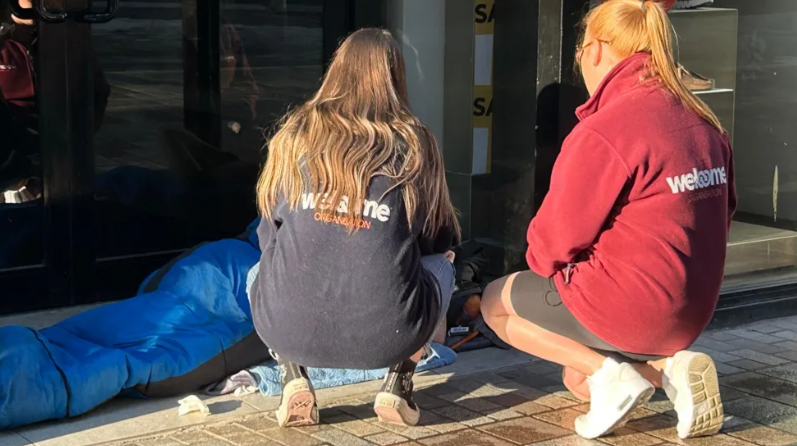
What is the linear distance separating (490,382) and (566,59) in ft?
5.01

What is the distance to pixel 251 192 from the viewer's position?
5.42m

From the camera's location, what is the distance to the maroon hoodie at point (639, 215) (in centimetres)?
349

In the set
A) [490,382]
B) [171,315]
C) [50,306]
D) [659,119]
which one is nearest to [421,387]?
[490,382]

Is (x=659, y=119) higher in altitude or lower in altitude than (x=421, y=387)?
higher

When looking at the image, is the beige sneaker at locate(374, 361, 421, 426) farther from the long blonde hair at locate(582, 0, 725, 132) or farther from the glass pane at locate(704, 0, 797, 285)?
the glass pane at locate(704, 0, 797, 285)

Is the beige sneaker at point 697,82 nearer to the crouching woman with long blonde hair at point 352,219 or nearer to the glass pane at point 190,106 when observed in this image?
the glass pane at point 190,106

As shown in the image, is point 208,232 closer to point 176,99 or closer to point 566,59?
point 176,99

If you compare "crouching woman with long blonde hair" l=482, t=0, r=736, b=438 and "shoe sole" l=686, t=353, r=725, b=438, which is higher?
"crouching woman with long blonde hair" l=482, t=0, r=736, b=438

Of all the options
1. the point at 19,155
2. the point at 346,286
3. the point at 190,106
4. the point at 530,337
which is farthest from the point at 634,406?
the point at 19,155

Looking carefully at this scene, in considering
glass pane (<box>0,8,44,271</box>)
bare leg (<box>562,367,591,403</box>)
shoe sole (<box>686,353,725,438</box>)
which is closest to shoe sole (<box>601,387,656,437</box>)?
shoe sole (<box>686,353,725,438</box>)

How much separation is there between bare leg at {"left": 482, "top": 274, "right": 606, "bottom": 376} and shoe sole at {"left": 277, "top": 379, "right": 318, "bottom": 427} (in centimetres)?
73

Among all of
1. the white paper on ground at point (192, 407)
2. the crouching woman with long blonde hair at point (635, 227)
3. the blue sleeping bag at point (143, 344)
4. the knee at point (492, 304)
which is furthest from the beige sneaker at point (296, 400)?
the crouching woman with long blonde hair at point (635, 227)

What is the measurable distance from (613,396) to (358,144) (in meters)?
1.15

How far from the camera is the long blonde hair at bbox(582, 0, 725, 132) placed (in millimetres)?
3598
